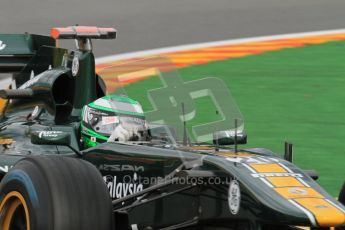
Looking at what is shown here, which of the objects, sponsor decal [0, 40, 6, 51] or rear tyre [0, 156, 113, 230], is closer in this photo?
rear tyre [0, 156, 113, 230]

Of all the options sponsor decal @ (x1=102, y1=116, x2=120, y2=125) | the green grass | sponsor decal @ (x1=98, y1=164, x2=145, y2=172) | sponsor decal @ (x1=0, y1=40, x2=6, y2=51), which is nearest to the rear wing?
sponsor decal @ (x1=0, y1=40, x2=6, y2=51)

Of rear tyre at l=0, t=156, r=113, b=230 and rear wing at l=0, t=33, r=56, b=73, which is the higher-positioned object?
rear wing at l=0, t=33, r=56, b=73

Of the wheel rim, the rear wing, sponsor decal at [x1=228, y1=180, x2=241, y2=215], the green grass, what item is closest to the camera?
sponsor decal at [x1=228, y1=180, x2=241, y2=215]

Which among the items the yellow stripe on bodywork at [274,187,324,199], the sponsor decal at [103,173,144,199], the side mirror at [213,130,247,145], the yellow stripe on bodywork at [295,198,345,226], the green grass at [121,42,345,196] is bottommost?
the green grass at [121,42,345,196]

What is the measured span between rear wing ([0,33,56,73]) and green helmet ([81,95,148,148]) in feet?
7.77

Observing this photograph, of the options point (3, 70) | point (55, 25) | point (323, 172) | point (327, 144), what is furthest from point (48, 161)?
point (55, 25)

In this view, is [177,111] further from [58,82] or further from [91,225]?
[58,82]

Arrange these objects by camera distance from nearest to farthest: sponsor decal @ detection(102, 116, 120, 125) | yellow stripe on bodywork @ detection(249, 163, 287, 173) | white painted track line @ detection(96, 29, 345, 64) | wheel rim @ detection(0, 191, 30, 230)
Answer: yellow stripe on bodywork @ detection(249, 163, 287, 173) → wheel rim @ detection(0, 191, 30, 230) → sponsor decal @ detection(102, 116, 120, 125) → white painted track line @ detection(96, 29, 345, 64)

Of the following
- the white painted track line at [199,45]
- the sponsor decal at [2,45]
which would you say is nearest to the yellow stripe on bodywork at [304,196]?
the sponsor decal at [2,45]

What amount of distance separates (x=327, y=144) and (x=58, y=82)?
12.1 ft

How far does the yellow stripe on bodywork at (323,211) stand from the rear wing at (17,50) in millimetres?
4562

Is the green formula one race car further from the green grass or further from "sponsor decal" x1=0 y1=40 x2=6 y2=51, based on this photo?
the green grass

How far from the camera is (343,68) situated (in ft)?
47.1

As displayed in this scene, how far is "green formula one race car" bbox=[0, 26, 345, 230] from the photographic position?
5664mm
